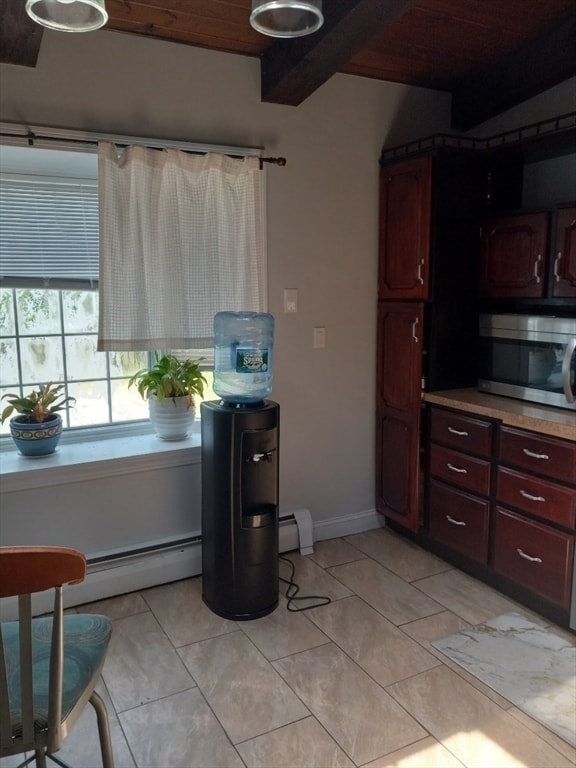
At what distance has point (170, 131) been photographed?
2721mm

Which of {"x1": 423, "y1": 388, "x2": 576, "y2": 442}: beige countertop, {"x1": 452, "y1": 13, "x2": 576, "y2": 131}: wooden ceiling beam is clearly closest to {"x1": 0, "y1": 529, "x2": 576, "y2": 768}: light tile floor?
{"x1": 423, "y1": 388, "x2": 576, "y2": 442}: beige countertop

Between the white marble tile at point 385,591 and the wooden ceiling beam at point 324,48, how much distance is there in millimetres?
2343

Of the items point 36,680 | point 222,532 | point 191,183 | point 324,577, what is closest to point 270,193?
point 191,183

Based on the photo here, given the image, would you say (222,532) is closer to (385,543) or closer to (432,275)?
(385,543)

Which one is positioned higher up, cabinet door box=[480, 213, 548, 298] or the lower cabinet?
cabinet door box=[480, 213, 548, 298]

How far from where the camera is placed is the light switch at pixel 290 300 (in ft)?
10.1

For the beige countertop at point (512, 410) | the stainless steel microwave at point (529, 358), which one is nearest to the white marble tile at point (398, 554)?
the beige countertop at point (512, 410)

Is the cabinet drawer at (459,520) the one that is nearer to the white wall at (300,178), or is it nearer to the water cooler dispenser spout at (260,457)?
the white wall at (300,178)

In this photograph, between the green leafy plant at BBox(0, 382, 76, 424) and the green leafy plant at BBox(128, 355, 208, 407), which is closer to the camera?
the green leafy plant at BBox(0, 382, 76, 424)

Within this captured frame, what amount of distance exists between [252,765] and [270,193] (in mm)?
2407

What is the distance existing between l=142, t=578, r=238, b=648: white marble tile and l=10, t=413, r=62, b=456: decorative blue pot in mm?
833

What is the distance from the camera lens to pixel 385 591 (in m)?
2.82

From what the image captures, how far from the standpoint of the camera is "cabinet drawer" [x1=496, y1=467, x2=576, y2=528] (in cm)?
237

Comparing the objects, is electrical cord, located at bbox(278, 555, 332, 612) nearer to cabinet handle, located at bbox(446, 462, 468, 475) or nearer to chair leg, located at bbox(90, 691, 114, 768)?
cabinet handle, located at bbox(446, 462, 468, 475)
